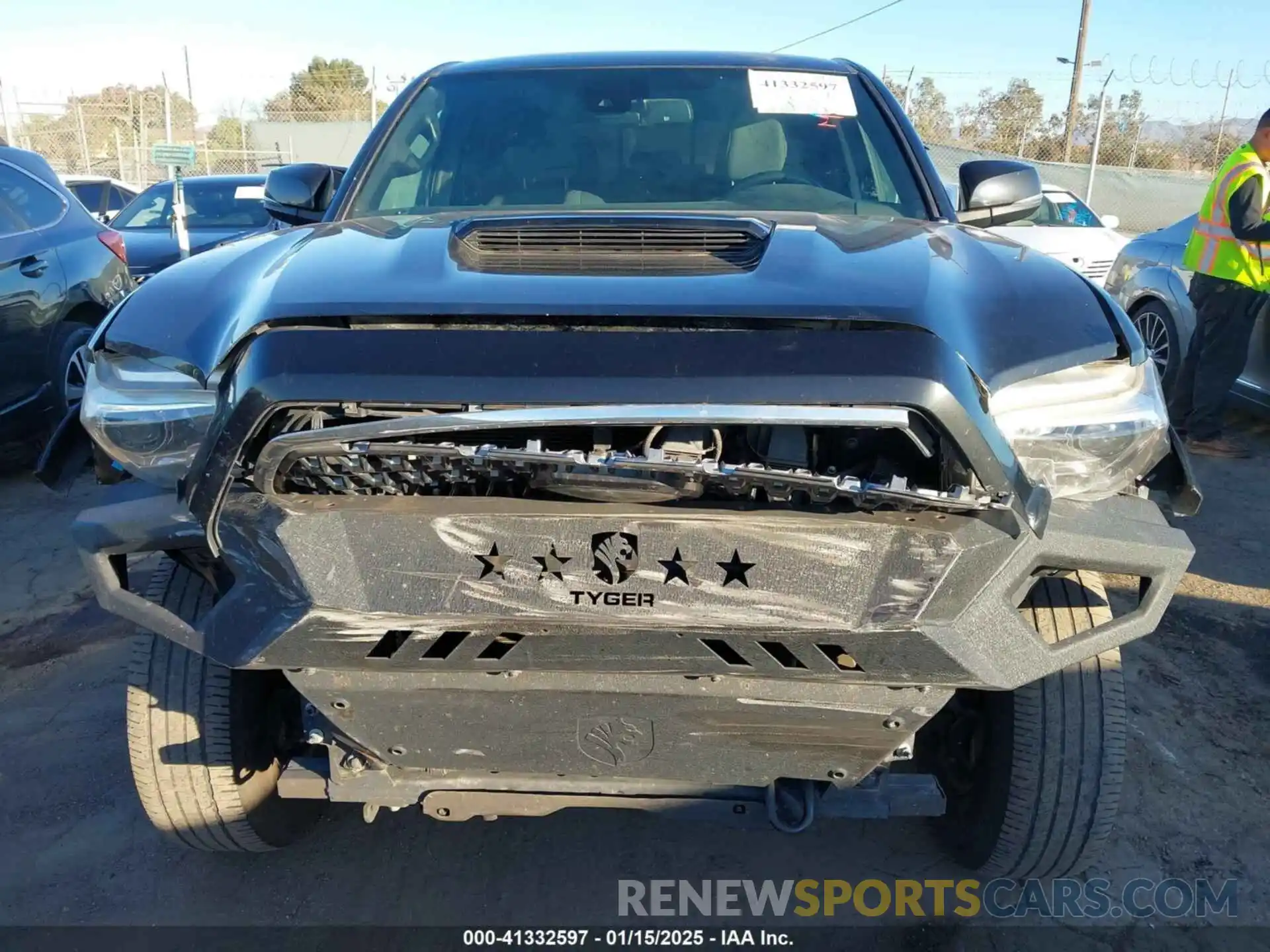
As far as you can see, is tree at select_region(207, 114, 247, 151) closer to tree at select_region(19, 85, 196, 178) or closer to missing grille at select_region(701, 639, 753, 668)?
tree at select_region(19, 85, 196, 178)

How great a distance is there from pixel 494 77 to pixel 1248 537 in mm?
3901

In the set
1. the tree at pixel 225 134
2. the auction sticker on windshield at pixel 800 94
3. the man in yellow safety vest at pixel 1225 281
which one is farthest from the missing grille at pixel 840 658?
the tree at pixel 225 134

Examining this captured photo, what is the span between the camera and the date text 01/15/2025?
7.33 ft

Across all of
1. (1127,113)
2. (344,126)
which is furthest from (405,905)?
(1127,113)

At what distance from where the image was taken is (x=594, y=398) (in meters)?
1.50

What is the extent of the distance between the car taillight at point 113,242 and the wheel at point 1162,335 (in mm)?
6093

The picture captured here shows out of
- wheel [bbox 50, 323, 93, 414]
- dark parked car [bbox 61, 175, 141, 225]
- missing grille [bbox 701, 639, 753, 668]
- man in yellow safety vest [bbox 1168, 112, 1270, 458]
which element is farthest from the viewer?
dark parked car [bbox 61, 175, 141, 225]

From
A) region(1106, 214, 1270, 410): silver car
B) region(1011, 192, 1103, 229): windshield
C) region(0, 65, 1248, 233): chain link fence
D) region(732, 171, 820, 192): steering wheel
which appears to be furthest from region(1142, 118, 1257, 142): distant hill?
region(732, 171, 820, 192): steering wheel

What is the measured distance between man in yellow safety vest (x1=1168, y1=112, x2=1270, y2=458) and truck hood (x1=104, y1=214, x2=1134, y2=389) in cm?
389

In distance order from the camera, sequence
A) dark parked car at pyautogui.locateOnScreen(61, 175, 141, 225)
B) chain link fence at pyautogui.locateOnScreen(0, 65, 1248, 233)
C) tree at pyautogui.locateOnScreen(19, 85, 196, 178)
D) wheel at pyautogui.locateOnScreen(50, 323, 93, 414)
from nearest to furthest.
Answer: wheel at pyautogui.locateOnScreen(50, 323, 93, 414), dark parked car at pyautogui.locateOnScreen(61, 175, 141, 225), chain link fence at pyautogui.locateOnScreen(0, 65, 1248, 233), tree at pyautogui.locateOnScreen(19, 85, 196, 178)

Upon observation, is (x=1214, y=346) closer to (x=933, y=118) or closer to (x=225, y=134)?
(x=933, y=118)

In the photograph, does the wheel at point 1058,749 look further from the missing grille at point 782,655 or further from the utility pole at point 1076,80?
the utility pole at point 1076,80

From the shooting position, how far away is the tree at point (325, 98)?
23172 mm

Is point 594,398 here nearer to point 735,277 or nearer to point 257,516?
point 735,277
